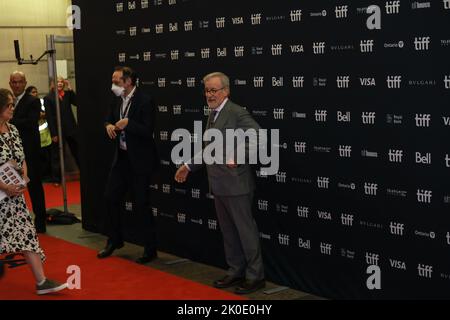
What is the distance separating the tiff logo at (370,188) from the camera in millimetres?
4965

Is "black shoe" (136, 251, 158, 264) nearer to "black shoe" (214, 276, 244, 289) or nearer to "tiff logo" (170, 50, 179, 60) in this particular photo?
"black shoe" (214, 276, 244, 289)

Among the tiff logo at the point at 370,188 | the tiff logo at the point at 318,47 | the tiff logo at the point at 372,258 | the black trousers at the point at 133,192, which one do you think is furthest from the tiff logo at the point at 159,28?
the tiff logo at the point at 372,258

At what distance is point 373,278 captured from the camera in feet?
16.6

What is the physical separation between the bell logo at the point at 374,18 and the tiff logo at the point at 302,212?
150 centimetres

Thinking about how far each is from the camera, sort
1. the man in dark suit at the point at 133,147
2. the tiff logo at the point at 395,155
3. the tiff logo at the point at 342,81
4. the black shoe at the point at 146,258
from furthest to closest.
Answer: the black shoe at the point at 146,258 → the man in dark suit at the point at 133,147 → the tiff logo at the point at 342,81 → the tiff logo at the point at 395,155

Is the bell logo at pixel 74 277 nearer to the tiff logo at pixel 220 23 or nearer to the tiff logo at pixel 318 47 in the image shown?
the tiff logo at pixel 220 23

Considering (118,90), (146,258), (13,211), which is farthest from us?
(146,258)

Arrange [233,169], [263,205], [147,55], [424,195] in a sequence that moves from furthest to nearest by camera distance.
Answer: [147,55] → [263,205] → [233,169] → [424,195]

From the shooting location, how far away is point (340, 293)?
17.4ft

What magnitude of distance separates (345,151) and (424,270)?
1.01 m

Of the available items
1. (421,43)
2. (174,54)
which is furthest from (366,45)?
(174,54)

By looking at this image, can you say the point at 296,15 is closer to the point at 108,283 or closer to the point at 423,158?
the point at 423,158

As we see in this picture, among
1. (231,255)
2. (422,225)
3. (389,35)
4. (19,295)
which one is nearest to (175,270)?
(231,255)

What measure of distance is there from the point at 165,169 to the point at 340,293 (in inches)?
93.8
